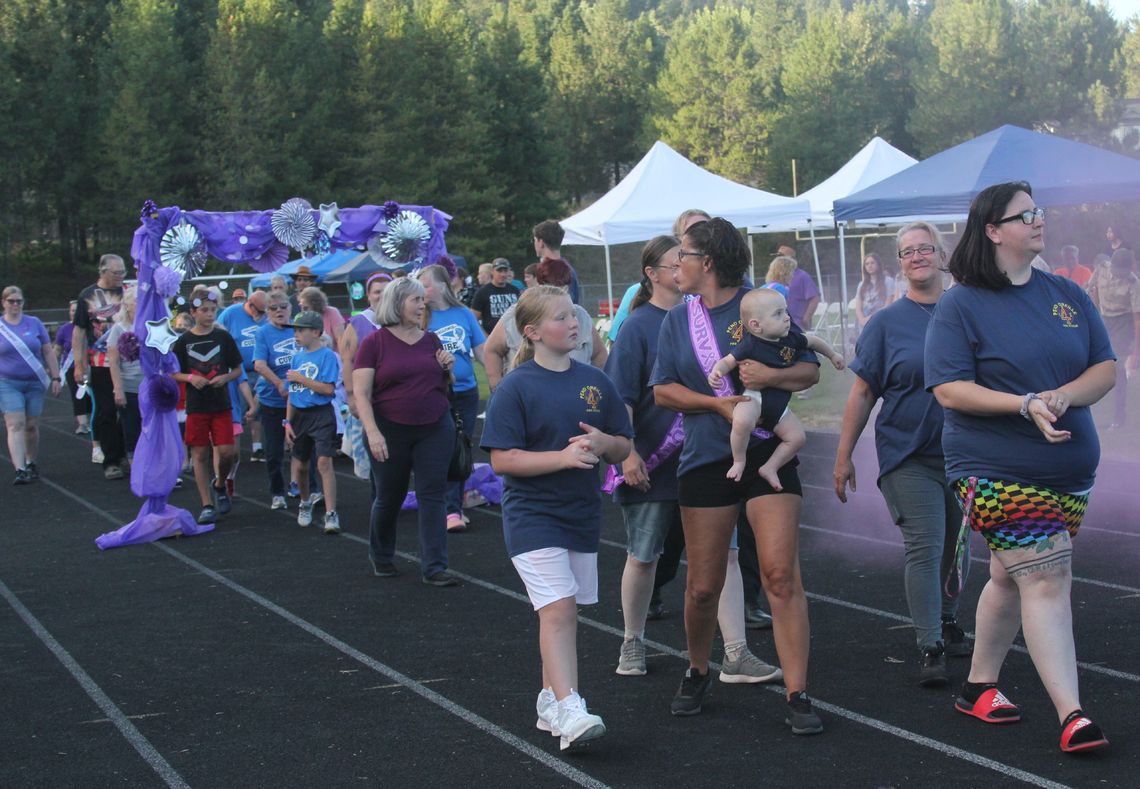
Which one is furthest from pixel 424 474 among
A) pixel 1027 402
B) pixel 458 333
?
pixel 1027 402

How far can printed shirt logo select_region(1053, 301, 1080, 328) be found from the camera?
4353 mm

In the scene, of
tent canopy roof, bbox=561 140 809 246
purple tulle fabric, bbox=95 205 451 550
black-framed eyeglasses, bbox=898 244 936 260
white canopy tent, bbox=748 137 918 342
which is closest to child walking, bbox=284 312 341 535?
purple tulle fabric, bbox=95 205 451 550

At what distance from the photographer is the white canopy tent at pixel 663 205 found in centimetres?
2355

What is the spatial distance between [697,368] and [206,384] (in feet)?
20.5

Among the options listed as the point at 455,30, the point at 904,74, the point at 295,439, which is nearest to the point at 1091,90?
the point at 904,74

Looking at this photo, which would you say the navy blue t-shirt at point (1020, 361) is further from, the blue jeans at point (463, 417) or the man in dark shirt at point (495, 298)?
the man in dark shirt at point (495, 298)

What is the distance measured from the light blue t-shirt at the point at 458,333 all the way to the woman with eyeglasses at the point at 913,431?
4182 mm

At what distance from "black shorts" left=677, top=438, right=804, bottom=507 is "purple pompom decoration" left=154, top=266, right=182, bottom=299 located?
6.41m

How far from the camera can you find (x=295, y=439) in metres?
10.1

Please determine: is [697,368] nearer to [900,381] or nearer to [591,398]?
[591,398]

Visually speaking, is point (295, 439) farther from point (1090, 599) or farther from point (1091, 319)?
point (1091, 319)

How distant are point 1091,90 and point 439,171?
101 ft

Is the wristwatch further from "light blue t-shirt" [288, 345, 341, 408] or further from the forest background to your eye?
the forest background

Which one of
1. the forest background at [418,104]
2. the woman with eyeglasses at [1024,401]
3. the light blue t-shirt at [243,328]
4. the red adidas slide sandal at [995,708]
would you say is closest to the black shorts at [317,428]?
the light blue t-shirt at [243,328]
